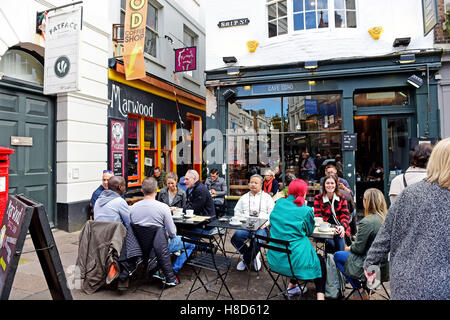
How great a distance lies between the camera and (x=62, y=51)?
18.1 ft

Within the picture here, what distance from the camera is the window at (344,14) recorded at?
789 cm

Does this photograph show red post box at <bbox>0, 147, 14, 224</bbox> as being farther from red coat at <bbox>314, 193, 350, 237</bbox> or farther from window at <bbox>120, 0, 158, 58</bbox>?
window at <bbox>120, 0, 158, 58</bbox>

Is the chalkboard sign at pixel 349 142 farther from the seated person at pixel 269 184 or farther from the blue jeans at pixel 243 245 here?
the blue jeans at pixel 243 245

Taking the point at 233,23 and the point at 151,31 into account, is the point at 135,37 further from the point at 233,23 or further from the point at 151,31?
the point at 233,23

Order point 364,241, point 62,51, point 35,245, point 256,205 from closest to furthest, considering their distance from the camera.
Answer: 1. point 35,245
2. point 364,241
3. point 256,205
4. point 62,51

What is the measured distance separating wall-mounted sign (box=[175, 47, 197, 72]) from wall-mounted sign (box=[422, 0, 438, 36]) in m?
6.40

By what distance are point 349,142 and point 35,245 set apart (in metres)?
7.34

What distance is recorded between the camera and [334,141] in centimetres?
810

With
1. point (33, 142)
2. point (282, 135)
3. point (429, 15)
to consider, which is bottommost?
point (33, 142)

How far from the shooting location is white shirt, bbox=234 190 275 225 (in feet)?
17.3

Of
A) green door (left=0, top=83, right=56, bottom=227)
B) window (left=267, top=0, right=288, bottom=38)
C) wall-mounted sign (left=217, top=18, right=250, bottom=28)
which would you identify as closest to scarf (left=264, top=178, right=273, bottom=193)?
window (left=267, top=0, right=288, bottom=38)

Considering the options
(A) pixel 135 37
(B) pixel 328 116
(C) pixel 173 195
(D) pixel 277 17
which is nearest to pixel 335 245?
(C) pixel 173 195

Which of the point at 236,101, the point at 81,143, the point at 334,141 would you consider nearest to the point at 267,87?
the point at 236,101
